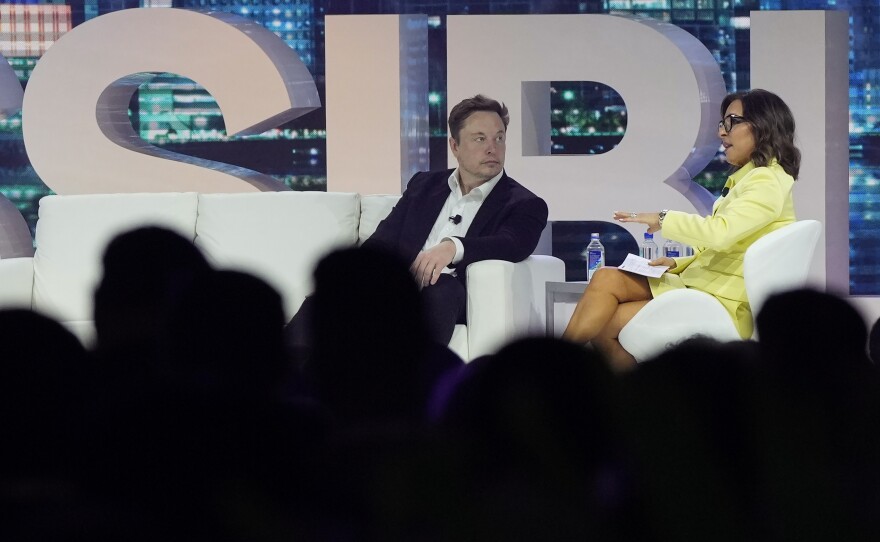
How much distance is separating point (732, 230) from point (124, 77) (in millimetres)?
3050

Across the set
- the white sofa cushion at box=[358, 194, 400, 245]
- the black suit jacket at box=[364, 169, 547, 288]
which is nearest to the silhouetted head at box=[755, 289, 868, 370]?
the black suit jacket at box=[364, 169, 547, 288]

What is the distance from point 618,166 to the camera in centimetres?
459

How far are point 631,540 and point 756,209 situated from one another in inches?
110

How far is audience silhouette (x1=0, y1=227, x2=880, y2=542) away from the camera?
297mm

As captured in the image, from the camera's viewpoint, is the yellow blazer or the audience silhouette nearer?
the audience silhouette

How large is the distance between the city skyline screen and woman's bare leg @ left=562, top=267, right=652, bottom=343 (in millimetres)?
1934

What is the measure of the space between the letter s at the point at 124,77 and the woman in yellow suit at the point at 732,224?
2.10 metres

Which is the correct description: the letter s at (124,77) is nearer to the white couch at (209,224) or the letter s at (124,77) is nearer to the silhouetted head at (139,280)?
the white couch at (209,224)

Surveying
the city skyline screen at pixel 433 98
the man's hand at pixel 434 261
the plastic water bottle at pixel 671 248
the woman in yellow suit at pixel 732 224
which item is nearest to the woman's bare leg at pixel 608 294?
the woman in yellow suit at pixel 732 224

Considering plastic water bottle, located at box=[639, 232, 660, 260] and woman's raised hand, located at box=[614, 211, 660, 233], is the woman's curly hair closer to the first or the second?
woman's raised hand, located at box=[614, 211, 660, 233]

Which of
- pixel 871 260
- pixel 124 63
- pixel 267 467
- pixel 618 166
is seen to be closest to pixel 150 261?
pixel 267 467

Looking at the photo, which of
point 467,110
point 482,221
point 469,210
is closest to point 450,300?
point 482,221

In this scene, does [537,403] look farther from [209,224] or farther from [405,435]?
[209,224]

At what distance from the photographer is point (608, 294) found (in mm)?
3205
